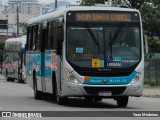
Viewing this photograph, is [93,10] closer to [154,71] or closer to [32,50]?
[32,50]

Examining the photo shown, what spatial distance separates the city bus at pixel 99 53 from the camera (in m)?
19.6

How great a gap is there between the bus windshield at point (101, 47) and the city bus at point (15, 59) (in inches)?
1053

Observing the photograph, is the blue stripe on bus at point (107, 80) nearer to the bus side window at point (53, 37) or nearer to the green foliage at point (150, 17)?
the bus side window at point (53, 37)

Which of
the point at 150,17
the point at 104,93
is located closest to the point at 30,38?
the point at 104,93

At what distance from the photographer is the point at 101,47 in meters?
19.8

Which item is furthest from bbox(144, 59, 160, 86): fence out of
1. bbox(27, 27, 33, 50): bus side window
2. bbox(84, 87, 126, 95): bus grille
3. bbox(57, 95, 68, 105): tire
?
bbox(84, 87, 126, 95): bus grille

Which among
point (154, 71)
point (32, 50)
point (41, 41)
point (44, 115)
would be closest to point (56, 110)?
point (44, 115)

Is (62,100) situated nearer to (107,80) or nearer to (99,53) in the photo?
(107,80)

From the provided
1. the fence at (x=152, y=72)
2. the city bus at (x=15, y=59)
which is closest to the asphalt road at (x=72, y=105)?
the fence at (x=152, y=72)

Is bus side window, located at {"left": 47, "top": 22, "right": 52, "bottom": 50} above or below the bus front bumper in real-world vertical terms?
above

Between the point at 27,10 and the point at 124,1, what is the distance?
417 ft

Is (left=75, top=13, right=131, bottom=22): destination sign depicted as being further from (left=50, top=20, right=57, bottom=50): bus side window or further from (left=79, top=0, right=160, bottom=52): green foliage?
(left=79, top=0, right=160, bottom=52): green foliage

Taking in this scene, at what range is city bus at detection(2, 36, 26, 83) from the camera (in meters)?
48.2

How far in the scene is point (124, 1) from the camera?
1853 inches
